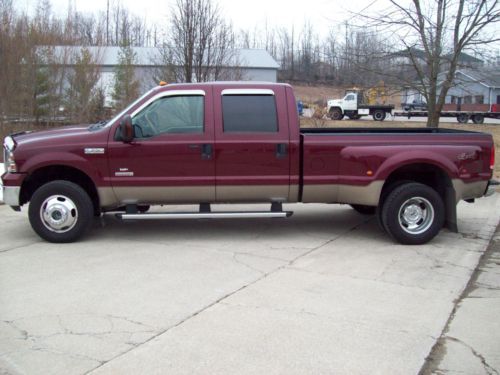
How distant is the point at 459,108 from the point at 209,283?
151ft

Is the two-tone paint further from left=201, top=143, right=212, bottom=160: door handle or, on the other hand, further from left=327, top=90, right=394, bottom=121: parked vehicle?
left=327, top=90, right=394, bottom=121: parked vehicle

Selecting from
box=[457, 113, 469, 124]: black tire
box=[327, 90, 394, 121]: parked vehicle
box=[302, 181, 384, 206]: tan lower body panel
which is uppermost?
box=[327, 90, 394, 121]: parked vehicle

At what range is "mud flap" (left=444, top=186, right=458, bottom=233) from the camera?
7.18m

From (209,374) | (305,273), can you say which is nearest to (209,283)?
(305,273)

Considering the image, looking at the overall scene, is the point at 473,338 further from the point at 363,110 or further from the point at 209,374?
the point at 363,110

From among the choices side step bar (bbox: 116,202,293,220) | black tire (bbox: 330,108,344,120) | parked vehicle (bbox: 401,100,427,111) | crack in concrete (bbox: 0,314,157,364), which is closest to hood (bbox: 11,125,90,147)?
side step bar (bbox: 116,202,293,220)

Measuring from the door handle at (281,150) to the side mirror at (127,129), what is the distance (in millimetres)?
1872

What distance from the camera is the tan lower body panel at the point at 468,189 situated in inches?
281

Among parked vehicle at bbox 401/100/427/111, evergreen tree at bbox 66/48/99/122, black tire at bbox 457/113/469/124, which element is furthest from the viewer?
parked vehicle at bbox 401/100/427/111

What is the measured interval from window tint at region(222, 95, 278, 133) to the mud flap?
246cm

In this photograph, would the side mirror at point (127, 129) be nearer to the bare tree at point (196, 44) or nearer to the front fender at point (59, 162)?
the front fender at point (59, 162)

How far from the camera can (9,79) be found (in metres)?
18.0

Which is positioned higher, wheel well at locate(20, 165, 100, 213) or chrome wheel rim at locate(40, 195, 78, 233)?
wheel well at locate(20, 165, 100, 213)

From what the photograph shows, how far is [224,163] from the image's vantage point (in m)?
7.02
